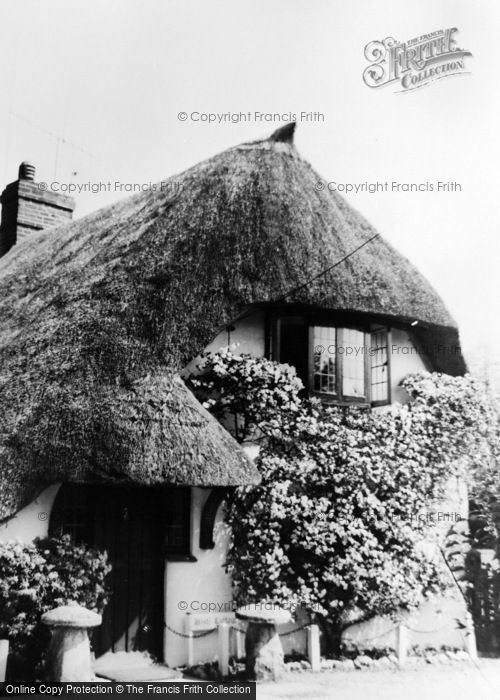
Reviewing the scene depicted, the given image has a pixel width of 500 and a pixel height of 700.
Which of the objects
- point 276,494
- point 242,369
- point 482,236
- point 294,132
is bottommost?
point 276,494

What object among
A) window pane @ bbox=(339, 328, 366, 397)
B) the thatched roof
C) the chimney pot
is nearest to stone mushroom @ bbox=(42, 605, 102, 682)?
the thatched roof

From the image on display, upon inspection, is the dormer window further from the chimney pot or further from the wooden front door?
the chimney pot

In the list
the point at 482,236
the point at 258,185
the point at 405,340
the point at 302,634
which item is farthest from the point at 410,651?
the point at 258,185

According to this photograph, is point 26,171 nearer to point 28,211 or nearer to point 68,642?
point 28,211

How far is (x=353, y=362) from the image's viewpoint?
8867 millimetres

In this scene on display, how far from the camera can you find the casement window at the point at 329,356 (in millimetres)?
8609

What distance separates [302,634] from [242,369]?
3068 mm

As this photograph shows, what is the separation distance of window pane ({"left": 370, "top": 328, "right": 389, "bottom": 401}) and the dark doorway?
3.10 meters

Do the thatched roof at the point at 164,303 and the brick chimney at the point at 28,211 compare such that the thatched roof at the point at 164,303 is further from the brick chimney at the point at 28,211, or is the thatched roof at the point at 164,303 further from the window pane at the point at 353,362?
the brick chimney at the point at 28,211

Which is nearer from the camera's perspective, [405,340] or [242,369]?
[242,369]

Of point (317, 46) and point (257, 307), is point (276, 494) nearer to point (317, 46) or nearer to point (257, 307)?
point (257, 307)

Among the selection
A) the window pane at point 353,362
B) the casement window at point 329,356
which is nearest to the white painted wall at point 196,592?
the casement window at point 329,356

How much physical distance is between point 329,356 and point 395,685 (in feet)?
12.0

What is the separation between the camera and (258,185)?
924cm
